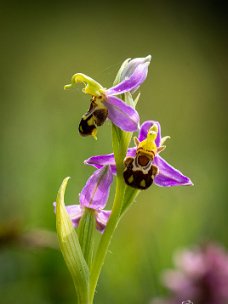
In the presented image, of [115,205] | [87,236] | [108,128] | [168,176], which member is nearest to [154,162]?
[168,176]

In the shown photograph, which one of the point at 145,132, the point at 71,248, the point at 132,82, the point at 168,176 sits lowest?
the point at 71,248

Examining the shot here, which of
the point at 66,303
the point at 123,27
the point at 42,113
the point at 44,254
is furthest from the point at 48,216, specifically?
the point at 123,27

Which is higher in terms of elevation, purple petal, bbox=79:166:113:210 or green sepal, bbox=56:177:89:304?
purple petal, bbox=79:166:113:210

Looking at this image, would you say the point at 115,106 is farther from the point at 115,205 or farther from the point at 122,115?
the point at 115,205

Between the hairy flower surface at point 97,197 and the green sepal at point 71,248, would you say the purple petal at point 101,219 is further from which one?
the green sepal at point 71,248

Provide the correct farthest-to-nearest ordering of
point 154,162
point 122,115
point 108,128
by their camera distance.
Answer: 1. point 108,128
2. point 154,162
3. point 122,115

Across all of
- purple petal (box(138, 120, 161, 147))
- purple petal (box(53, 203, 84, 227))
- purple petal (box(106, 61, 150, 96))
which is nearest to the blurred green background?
purple petal (box(53, 203, 84, 227))

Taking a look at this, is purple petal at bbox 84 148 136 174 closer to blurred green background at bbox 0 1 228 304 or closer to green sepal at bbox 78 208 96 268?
green sepal at bbox 78 208 96 268
